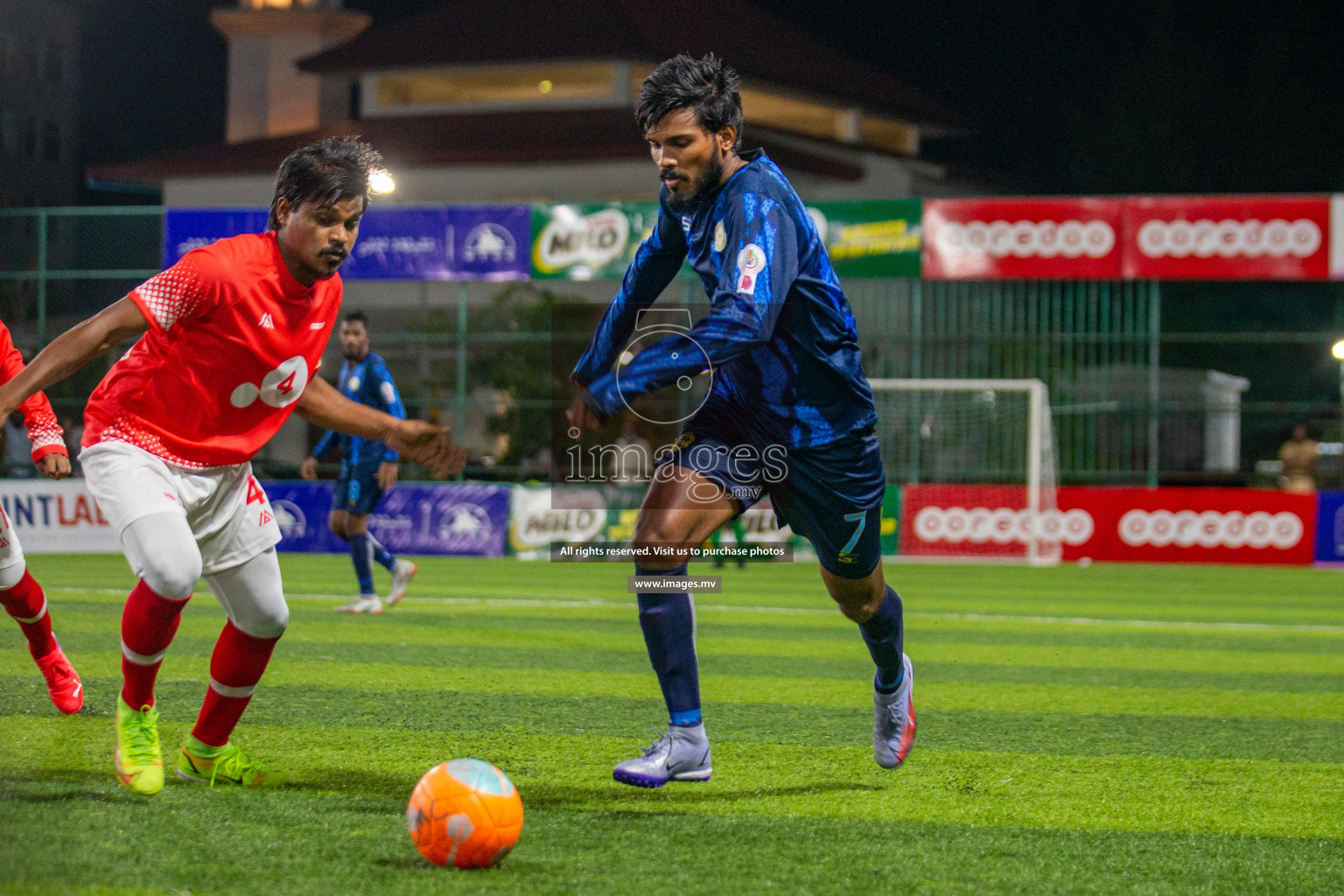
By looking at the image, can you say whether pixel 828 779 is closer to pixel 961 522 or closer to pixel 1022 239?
pixel 961 522

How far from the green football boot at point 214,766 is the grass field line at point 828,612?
23.4ft

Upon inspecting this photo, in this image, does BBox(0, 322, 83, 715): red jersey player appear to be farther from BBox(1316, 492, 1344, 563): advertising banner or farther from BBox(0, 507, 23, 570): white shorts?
BBox(1316, 492, 1344, 563): advertising banner

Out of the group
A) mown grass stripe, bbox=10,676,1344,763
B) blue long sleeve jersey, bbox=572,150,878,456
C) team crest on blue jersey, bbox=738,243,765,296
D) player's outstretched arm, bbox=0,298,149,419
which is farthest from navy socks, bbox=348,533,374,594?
team crest on blue jersey, bbox=738,243,765,296

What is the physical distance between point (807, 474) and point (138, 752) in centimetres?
205

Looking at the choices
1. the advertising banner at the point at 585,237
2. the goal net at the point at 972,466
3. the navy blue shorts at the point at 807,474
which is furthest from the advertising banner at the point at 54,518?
the navy blue shorts at the point at 807,474

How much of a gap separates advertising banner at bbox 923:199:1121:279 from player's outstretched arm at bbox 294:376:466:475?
1637 cm

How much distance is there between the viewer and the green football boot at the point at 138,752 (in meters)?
4.12

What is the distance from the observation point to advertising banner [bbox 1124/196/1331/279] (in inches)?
765

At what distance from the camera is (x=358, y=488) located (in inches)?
419

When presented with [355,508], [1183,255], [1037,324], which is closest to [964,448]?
[1037,324]

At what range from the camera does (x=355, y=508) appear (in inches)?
420

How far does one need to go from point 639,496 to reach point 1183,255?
25.9ft

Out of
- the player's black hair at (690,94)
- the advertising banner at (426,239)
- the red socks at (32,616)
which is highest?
the advertising banner at (426,239)

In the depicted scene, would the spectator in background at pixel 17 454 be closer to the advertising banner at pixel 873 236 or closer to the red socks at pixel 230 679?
the advertising banner at pixel 873 236
